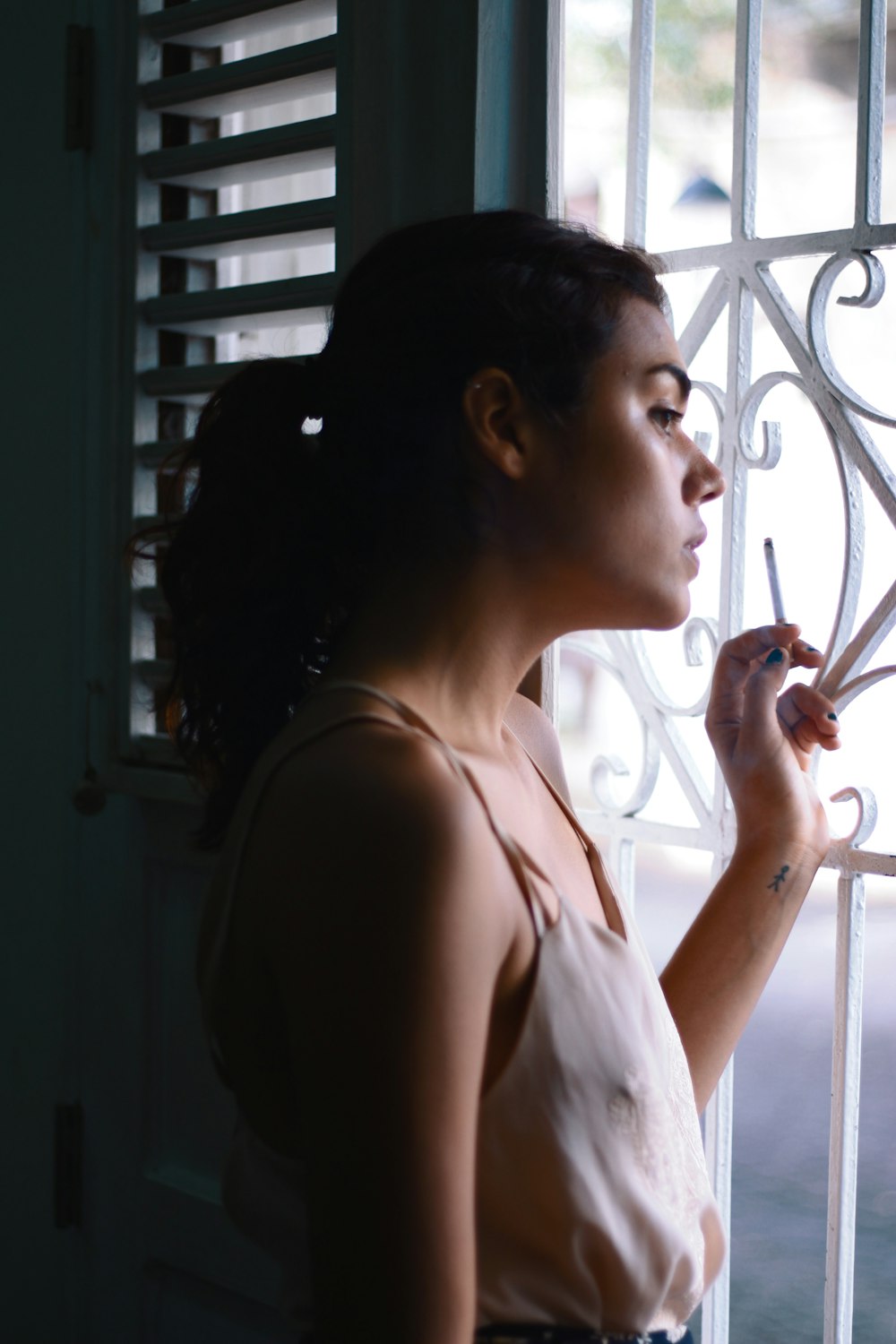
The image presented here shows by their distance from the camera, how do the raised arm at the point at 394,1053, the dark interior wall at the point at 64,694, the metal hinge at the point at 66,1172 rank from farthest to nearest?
1. the metal hinge at the point at 66,1172
2. the dark interior wall at the point at 64,694
3. the raised arm at the point at 394,1053

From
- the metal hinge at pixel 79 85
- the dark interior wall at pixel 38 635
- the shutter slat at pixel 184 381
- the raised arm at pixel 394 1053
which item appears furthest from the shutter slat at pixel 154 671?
the raised arm at pixel 394 1053

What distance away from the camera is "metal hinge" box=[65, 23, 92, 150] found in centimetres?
173

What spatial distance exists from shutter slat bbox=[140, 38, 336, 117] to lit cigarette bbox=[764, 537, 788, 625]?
2.44 feet

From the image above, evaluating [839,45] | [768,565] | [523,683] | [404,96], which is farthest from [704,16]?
[523,683]

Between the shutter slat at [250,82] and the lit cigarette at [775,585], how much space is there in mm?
743

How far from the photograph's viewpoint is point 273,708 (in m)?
1.08

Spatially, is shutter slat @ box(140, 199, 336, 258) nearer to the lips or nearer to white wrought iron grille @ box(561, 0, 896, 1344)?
white wrought iron grille @ box(561, 0, 896, 1344)

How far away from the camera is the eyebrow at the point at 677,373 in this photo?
93 centimetres

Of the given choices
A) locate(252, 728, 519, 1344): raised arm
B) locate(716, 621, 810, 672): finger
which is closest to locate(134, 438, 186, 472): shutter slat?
locate(716, 621, 810, 672): finger

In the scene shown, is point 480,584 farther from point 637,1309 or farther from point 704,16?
point 704,16

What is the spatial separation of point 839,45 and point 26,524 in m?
1.25

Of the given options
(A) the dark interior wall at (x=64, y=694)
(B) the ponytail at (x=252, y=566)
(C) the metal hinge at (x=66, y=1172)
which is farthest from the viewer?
(C) the metal hinge at (x=66, y=1172)

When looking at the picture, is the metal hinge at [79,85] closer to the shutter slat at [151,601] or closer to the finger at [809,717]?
the shutter slat at [151,601]

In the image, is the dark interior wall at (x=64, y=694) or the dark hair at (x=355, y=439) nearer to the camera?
the dark hair at (x=355, y=439)
